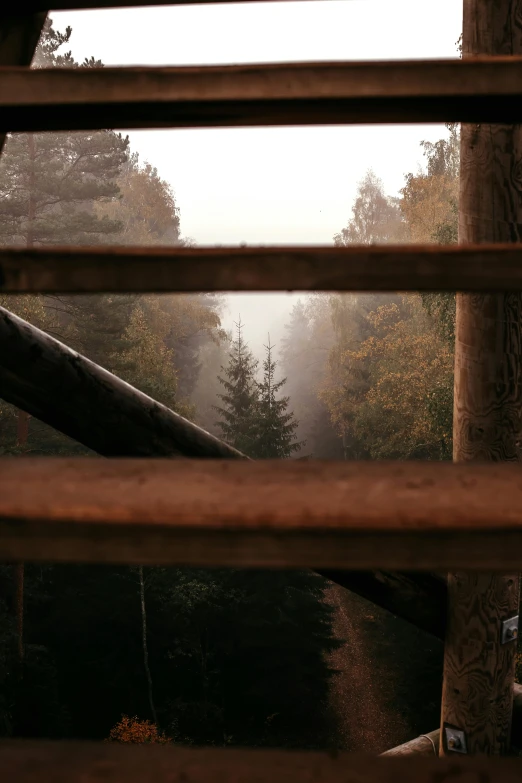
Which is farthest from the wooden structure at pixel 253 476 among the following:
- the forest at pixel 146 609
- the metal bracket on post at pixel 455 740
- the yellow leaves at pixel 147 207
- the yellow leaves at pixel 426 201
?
the yellow leaves at pixel 147 207

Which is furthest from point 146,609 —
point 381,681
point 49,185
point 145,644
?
point 49,185

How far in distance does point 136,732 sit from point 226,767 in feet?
54.0

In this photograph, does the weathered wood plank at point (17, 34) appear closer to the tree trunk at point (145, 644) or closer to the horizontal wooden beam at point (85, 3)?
the horizontal wooden beam at point (85, 3)

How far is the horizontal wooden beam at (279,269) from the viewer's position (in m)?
0.76

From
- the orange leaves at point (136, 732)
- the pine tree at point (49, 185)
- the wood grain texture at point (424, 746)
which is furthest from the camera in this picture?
the pine tree at point (49, 185)

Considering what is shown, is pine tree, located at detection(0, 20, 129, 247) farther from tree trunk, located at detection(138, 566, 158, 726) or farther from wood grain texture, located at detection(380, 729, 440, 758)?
wood grain texture, located at detection(380, 729, 440, 758)

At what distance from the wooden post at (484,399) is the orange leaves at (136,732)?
48.5 ft

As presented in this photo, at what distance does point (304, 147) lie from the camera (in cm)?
9319

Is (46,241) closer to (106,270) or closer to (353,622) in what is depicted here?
(353,622)

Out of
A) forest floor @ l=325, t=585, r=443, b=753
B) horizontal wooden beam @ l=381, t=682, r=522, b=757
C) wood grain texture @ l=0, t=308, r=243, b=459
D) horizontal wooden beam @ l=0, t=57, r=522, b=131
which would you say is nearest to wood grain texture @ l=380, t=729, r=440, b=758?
horizontal wooden beam @ l=381, t=682, r=522, b=757

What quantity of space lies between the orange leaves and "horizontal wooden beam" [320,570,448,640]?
1484 cm

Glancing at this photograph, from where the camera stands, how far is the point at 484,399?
166cm

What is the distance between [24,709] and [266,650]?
6339 mm

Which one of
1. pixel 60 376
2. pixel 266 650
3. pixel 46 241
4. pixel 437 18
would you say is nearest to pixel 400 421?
pixel 266 650
